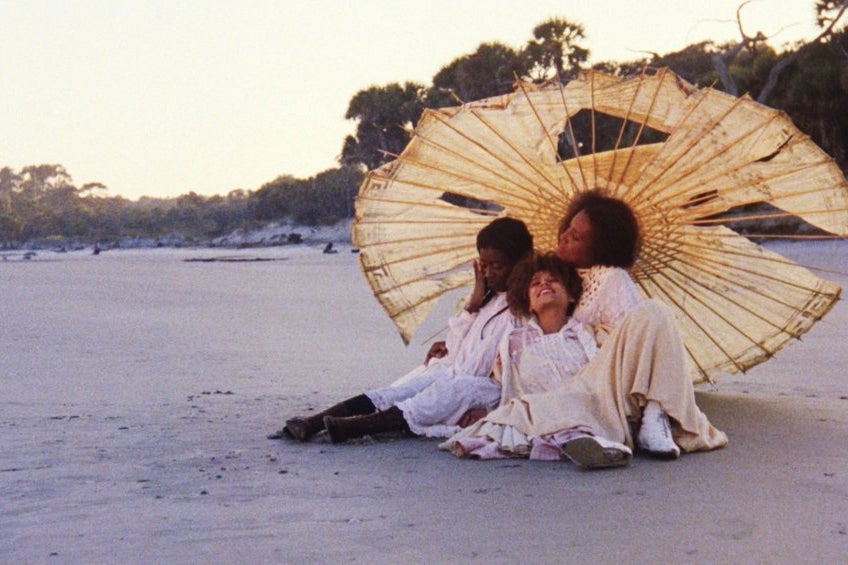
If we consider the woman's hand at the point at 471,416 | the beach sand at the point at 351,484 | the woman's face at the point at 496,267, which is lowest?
the beach sand at the point at 351,484

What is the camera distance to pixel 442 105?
128 feet

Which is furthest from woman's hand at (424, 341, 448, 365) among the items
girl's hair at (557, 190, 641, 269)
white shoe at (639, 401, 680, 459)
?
white shoe at (639, 401, 680, 459)

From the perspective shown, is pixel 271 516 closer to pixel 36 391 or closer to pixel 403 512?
pixel 403 512

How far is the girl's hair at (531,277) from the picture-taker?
4.64 metres

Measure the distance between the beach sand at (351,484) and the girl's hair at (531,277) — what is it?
2.19ft

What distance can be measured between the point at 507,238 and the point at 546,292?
15.6 inches

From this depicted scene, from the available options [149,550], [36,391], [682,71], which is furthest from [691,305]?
[682,71]

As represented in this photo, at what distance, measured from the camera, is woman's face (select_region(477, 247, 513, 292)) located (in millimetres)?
4871

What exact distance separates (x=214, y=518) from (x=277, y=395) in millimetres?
3147

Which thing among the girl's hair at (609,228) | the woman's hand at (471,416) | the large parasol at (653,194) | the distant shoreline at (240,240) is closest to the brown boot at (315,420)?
the woman's hand at (471,416)

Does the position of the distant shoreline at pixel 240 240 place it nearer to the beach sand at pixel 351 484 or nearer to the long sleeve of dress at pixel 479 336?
the beach sand at pixel 351 484

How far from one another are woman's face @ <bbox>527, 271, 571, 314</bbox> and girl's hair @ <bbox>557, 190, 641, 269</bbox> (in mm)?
189

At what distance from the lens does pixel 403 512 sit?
343cm

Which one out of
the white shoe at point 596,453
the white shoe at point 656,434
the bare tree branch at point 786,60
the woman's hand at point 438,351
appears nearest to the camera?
the white shoe at point 596,453
